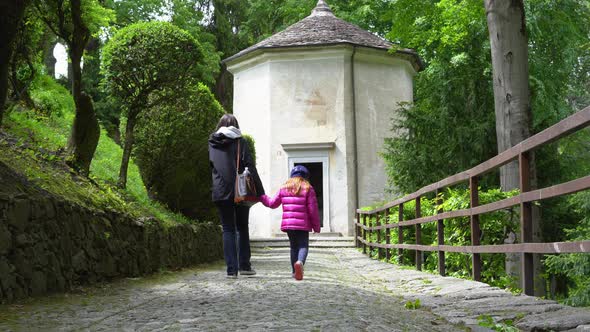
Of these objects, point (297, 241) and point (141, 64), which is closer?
point (297, 241)

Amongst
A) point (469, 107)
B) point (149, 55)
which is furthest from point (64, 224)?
point (469, 107)

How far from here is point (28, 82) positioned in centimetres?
1073

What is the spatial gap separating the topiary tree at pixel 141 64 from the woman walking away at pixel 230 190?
2.80 m

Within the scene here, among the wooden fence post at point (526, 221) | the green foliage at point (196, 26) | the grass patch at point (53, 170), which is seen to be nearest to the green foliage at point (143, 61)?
A: the grass patch at point (53, 170)

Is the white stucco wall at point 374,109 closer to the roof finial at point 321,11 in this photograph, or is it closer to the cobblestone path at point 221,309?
the roof finial at point 321,11

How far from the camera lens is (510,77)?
1024 cm

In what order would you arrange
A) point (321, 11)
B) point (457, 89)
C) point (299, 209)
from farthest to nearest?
point (321, 11), point (457, 89), point (299, 209)

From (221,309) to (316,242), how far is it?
1545 centimetres

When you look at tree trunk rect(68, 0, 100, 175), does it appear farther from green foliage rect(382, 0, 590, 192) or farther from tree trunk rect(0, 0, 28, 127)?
green foliage rect(382, 0, 590, 192)

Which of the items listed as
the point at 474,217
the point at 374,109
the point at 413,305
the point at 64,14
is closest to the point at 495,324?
the point at 413,305

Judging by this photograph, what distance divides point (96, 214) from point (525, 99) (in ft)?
21.4

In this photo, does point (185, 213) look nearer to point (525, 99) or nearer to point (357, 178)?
point (525, 99)

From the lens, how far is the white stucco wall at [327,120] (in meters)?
23.1

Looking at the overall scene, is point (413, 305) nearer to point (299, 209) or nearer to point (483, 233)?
point (483, 233)
